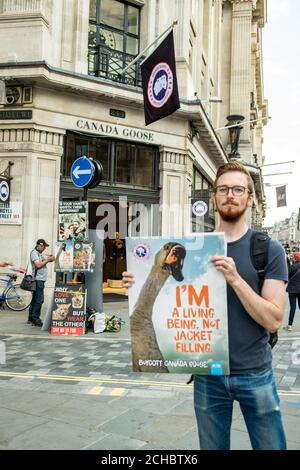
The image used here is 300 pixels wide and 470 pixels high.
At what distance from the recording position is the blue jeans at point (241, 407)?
2.42m

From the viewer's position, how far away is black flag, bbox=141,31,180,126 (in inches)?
463

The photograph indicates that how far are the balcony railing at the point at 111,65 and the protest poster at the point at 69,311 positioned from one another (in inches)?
321

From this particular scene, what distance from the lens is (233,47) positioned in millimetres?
33781

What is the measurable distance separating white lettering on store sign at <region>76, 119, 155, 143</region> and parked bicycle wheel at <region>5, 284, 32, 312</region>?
16.9 ft

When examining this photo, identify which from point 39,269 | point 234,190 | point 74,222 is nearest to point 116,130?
point 74,222

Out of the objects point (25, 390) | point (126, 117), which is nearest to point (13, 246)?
point (126, 117)

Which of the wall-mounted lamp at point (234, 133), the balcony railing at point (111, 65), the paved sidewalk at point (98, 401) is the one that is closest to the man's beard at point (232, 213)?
the paved sidewalk at point (98, 401)

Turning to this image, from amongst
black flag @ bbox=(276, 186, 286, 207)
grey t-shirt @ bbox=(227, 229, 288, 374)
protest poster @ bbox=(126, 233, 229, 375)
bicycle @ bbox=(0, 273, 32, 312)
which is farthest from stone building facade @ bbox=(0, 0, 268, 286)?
black flag @ bbox=(276, 186, 286, 207)

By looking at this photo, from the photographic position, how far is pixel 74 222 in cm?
1002

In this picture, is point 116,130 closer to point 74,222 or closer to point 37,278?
point 74,222

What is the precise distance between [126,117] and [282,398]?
37.1 feet

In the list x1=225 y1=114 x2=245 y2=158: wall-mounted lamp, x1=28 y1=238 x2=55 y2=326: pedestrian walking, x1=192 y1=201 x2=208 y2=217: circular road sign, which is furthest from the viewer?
x1=225 y1=114 x2=245 y2=158: wall-mounted lamp

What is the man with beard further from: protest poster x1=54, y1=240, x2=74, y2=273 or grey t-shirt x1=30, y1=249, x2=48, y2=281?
grey t-shirt x1=30, y1=249, x2=48, y2=281
